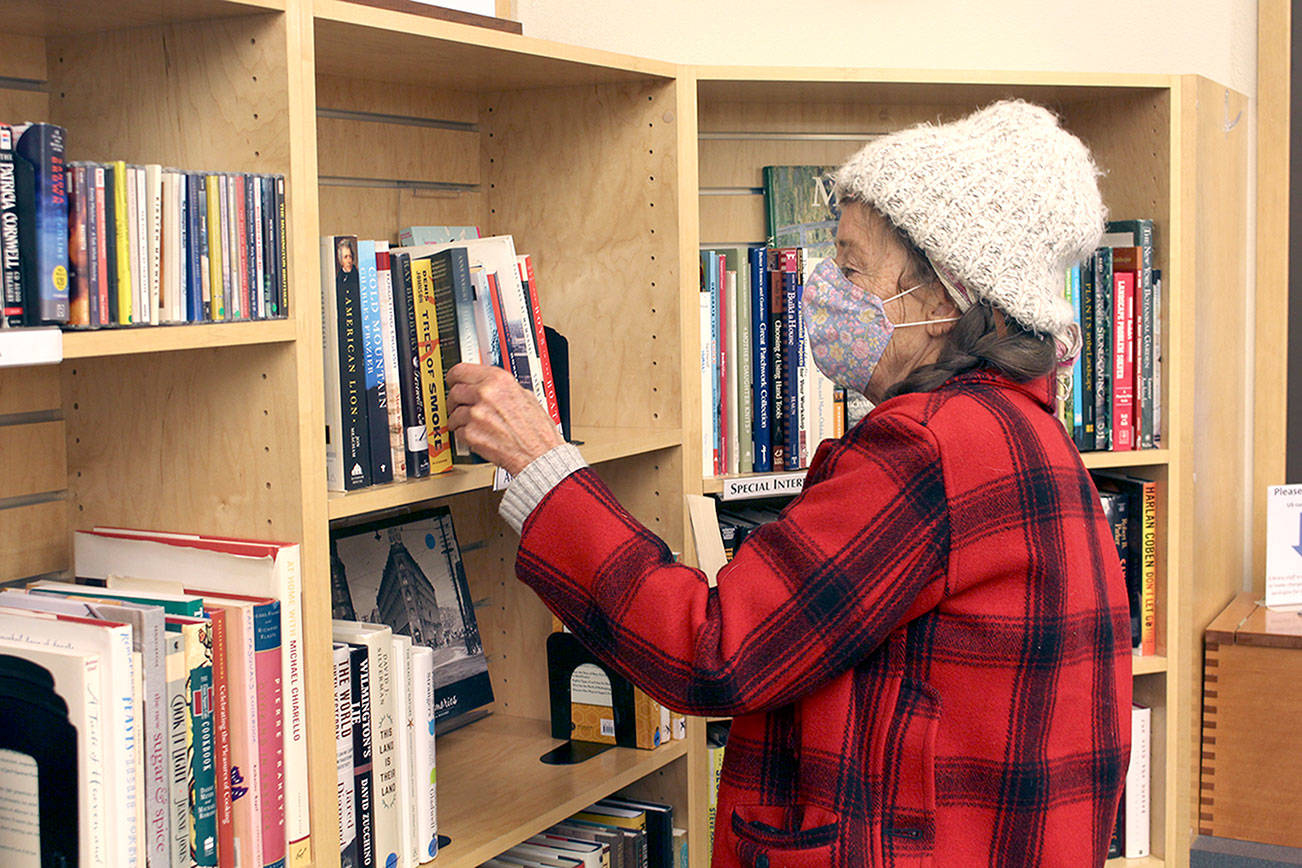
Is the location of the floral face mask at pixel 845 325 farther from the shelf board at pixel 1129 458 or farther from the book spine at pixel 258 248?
the shelf board at pixel 1129 458

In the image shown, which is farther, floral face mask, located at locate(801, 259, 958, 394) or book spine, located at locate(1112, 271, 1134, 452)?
book spine, located at locate(1112, 271, 1134, 452)

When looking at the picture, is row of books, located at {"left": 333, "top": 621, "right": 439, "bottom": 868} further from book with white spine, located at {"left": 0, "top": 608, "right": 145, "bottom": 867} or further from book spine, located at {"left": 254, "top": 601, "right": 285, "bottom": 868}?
book with white spine, located at {"left": 0, "top": 608, "right": 145, "bottom": 867}

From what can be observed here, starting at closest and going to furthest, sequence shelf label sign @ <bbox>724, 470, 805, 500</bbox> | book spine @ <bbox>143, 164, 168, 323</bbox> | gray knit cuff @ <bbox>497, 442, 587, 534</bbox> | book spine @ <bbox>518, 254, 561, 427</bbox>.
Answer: book spine @ <bbox>143, 164, 168, 323</bbox>, gray knit cuff @ <bbox>497, 442, 587, 534</bbox>, book spine @ <bbox>518, 254, 561, 427</bbox>, shelf label sign @ <bbox>724, 470, 805, 500</bbox>

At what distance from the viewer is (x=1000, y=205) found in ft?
4.11

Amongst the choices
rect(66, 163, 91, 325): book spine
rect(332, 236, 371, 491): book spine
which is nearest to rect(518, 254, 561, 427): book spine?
rect(332, 236, 371, 491): book spine

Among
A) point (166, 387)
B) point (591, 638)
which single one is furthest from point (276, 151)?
point (591, 638)

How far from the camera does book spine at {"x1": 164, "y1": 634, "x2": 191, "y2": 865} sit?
1.10 meters

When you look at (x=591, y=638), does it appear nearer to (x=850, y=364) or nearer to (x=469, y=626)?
(x=850, y=364)

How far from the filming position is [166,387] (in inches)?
49.8

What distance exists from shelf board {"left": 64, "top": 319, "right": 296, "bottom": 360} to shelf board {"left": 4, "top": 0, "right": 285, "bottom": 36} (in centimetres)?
28

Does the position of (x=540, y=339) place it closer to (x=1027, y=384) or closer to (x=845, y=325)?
(x=845, y=325)

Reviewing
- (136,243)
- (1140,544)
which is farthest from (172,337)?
(1140,544)

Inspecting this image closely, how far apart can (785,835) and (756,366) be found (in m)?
0.85

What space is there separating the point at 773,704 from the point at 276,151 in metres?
0.69
